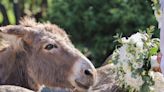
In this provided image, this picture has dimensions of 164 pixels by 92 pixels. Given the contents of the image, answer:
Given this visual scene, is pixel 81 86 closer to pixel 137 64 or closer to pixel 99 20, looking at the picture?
pixel 137 64

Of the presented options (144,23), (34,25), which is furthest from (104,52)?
(34,25)

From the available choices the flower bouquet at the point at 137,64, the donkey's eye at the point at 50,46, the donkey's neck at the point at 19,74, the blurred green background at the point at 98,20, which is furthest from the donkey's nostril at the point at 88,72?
the blurred green background at the point at 98,20

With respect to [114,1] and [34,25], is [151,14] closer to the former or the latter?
[114,1]

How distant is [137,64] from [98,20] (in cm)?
487

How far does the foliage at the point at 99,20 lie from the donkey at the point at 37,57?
395 centimetres

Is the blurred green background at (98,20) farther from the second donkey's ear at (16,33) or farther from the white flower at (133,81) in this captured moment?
the white flower at (133,81)

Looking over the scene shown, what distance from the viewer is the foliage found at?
9.67m

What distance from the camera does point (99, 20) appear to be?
996 centimetres

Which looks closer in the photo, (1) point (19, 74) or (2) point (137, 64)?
(2) point (137, 64)

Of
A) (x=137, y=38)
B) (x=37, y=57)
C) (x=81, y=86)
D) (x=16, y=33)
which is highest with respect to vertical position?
(x=16, y=33)

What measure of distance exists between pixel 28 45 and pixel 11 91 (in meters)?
1.17

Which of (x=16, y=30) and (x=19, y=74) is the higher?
(x=16, y=30)

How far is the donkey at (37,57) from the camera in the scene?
548 centimetres

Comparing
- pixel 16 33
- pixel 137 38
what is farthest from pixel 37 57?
pixel 137 38
